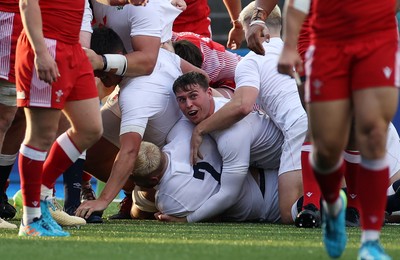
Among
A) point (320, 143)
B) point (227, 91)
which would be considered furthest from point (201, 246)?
point (227, 91)

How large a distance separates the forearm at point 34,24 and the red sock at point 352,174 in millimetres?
2021

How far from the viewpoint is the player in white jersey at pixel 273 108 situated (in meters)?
6.52

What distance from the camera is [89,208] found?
617 cm

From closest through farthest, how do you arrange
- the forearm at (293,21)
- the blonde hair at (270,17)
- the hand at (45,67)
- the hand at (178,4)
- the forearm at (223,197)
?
the forearm at (293,21), the hand at (45,67), the forearm at (223,197), the blonde hair at (270,17), the hand at (178,4)

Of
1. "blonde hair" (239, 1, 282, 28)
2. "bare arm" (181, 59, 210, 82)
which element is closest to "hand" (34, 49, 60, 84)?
"blonde hair" (239, 1, 282, 28)

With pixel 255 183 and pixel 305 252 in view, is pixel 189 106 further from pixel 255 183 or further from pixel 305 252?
pixel 305 252

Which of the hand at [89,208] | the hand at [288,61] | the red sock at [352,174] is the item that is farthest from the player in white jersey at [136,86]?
the hand at [288,61]

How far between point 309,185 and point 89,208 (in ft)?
4.48

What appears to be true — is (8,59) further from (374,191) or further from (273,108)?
(374,191)

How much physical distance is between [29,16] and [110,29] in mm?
1907

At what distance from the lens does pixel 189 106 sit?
6609 millimetres

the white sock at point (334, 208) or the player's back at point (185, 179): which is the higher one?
the white sock at point (334, 208)

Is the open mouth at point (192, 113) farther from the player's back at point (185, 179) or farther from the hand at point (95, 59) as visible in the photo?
the hand at point (95, 59)

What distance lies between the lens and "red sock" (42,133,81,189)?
5320mm
